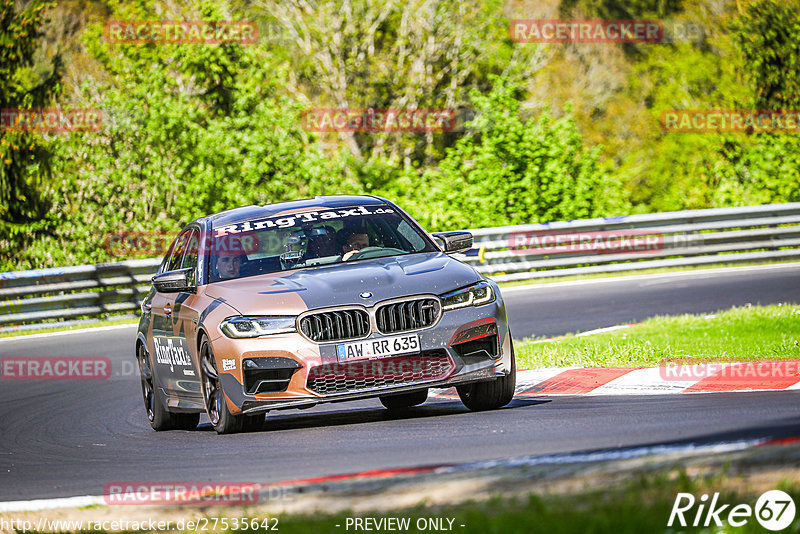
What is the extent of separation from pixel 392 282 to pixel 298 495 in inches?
125

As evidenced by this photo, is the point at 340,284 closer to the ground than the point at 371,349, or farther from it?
farther from it

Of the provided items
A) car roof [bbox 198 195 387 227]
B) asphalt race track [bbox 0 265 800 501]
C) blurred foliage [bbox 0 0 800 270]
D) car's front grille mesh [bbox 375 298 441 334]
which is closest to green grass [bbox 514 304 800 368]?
asphalt race track [bbox 0 265 800 501]

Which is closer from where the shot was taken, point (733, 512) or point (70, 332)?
point (733, 512)

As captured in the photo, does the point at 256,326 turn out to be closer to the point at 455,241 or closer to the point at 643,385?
the point at 455,241

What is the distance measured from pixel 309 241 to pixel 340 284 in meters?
1.04

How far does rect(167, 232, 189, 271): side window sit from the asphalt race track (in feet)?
4.50

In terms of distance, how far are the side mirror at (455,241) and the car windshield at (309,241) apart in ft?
0.39

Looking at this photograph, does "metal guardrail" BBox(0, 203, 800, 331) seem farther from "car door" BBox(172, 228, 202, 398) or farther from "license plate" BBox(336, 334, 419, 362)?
"license plate" BBox(336, 334, 419, 362)

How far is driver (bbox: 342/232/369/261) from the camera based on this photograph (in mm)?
9148

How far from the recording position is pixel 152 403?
10.1 metres

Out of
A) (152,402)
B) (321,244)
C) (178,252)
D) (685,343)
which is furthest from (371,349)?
(685,343)

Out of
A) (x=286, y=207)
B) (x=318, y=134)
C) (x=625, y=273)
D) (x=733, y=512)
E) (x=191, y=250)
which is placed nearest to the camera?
(x=733, y=512)

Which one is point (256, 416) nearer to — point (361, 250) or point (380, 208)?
point (361, 250)

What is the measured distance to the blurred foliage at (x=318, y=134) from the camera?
24.9 m
